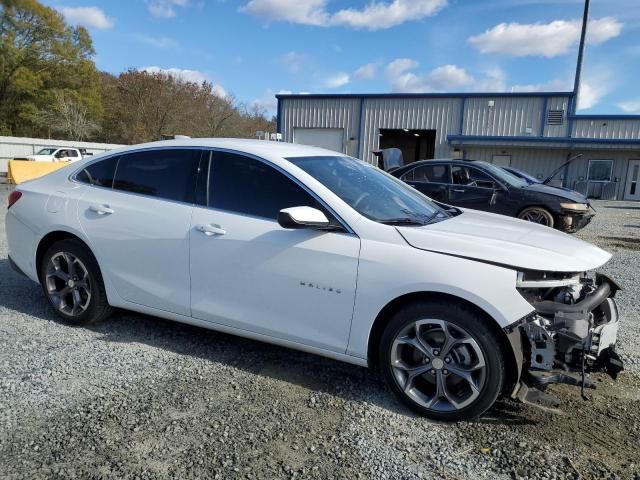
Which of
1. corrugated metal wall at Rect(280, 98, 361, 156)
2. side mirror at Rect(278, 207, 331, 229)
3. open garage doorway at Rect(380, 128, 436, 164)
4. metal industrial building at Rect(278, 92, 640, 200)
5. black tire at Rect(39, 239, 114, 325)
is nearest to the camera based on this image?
side mirror at Rect(278, 207, 331, 229)

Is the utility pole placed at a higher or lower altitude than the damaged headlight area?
higher

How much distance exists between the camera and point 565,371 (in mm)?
2756

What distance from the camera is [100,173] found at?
13.3 ft

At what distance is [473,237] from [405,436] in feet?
4.08

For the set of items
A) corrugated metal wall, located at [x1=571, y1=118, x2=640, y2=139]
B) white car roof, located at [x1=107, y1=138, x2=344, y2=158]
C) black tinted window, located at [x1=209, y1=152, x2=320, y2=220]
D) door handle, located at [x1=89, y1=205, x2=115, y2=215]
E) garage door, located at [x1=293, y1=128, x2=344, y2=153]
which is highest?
corrugated metal wall, located at [x1=571, y1=118, x2=640, y2=139]

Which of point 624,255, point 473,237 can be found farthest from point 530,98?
point 473,237

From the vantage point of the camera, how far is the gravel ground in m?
2.42

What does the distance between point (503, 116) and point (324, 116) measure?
33.7 feet

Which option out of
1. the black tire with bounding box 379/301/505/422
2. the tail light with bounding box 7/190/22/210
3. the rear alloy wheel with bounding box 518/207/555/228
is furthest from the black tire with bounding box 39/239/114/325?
the rear alloy wheel with bounding box 518/207/555/228

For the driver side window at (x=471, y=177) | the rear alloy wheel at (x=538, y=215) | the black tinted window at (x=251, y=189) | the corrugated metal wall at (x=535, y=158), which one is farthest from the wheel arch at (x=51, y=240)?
the corrugated metal wall at (x=535, y=158)

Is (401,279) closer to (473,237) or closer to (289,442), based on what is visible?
(473,237)

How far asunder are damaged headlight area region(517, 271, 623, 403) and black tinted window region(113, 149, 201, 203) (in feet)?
7.96

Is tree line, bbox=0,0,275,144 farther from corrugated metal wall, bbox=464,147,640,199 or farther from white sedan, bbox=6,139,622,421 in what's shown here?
white sedan, bbox=6,139,622,421

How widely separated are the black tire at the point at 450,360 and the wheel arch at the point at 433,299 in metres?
0.03
